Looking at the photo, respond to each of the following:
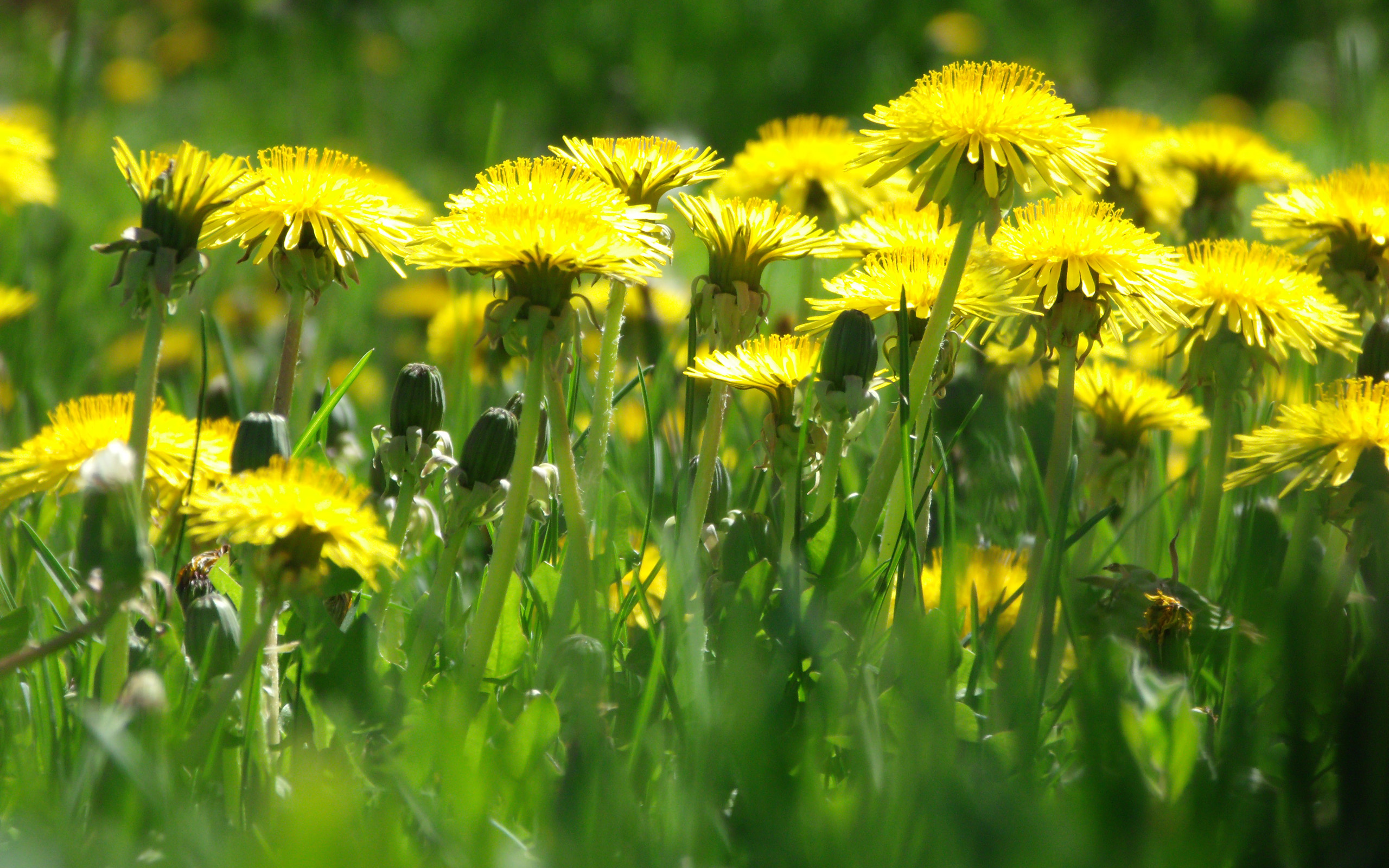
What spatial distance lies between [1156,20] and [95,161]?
16.0 ft

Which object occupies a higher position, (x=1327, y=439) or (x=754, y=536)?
(x=1327, y=439)

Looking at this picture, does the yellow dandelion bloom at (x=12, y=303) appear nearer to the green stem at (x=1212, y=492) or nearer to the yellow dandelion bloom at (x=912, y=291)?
the yellow dandelion bloom at (x=912, y=291)

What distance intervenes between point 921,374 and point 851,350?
0.22ft

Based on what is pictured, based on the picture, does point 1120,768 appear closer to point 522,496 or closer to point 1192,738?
point 1192,738

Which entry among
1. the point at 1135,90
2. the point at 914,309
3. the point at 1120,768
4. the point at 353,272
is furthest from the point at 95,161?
the point at 1135,90

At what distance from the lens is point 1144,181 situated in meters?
1.61

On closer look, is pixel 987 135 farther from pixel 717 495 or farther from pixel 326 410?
pixel 326 410

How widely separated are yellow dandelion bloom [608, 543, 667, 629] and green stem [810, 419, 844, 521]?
15 cm

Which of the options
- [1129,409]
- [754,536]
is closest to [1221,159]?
[1129,409]

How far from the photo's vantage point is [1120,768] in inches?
24.7

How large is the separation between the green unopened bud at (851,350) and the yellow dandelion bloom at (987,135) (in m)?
0.14

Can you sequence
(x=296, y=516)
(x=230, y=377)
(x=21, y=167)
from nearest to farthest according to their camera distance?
1. (x=296, y=516)
2. (x=230, y=377)
3. (x=21, y=167)

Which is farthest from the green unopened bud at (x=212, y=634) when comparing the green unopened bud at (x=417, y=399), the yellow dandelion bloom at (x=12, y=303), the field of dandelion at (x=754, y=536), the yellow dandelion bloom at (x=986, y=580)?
the yellow dandelion bloom at (x=12, y=303)

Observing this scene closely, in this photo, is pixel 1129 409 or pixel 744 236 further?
pixel 1129 409
